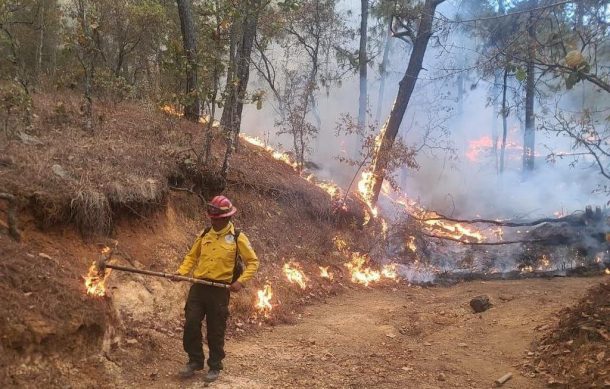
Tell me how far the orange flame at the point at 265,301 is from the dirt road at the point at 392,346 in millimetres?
554

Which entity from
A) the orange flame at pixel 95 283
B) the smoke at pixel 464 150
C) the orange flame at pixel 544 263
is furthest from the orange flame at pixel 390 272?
the orange flame at pixel 95 283

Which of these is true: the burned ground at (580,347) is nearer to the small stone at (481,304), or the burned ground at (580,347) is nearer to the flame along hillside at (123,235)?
the small stone at (481,304)

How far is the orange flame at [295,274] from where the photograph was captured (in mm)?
10651

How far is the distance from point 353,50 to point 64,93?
17.0 meters

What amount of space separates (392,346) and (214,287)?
3602 mm

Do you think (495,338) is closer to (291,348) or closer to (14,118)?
(291,348)

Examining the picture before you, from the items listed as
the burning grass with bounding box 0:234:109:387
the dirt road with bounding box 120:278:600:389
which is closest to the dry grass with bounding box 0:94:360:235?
the burning grass with bounding box 0:234:109:387

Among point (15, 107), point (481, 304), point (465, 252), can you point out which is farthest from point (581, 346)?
point (15, 107)

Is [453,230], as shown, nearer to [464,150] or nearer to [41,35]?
[41,35]

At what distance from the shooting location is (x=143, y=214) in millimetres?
7969

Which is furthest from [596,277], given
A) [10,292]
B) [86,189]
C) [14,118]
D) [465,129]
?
[465,129]

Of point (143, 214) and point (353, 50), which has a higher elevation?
point (353, 50)

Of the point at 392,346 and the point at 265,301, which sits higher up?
the point at 265,301

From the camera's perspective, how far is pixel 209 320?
580 centimetres
